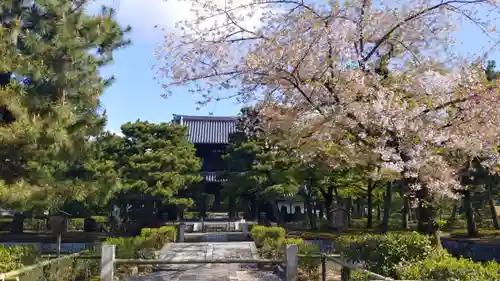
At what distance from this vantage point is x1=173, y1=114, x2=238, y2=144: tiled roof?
37.5m

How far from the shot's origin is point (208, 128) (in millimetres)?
39250

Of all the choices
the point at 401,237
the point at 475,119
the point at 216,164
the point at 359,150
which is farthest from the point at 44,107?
the point at 216,164

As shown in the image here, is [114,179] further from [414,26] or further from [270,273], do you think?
[414,26]

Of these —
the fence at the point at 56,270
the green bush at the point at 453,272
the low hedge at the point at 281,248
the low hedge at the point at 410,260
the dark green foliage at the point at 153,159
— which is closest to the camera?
the green bush at the point at 453,272

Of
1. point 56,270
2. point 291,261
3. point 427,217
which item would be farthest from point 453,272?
point 56,270

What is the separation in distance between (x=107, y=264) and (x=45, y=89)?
13.6 feet

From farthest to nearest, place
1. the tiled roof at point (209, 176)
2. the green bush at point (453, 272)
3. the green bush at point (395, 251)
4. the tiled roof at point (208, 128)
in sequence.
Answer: the tiled roof at point (208, 128), the tiled roof at point (209, 176), the green bush at point (395, 251), the green bush at point (453, 272)

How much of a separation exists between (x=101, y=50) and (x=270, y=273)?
7880mm

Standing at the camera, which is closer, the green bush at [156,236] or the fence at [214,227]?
the green bush at [156,236]

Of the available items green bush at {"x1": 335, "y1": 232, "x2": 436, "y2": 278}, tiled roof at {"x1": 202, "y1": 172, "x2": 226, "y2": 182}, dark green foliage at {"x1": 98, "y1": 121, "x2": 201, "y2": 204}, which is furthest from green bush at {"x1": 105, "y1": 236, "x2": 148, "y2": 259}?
tiled roof at {"x1": 202, "y1": 172, "x2": 226, "y2": 182}

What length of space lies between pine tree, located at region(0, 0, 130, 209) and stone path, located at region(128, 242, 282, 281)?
3672mm

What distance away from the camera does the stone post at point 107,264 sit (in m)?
10.1

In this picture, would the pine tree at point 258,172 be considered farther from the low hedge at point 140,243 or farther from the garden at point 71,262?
the garden at point 71,262

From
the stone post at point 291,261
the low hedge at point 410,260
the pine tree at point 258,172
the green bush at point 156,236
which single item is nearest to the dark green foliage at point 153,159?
the pine tree at point 258,172
